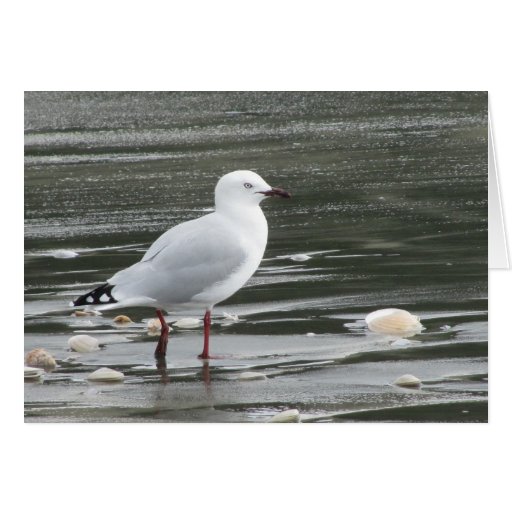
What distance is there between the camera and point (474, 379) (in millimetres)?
17344

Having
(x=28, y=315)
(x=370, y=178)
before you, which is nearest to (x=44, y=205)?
(x=28, y=315)

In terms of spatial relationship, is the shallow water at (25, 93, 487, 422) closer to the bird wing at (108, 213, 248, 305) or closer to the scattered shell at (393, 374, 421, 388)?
the scattered shell at (393, 374, 421, 388)

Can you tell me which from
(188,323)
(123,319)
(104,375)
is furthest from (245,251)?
(104,375)

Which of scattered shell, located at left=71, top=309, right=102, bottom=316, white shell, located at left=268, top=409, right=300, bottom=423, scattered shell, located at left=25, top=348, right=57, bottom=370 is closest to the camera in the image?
white shell, located at left=268, top=409, right=300, bottom=423

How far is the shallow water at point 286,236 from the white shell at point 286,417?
5cm

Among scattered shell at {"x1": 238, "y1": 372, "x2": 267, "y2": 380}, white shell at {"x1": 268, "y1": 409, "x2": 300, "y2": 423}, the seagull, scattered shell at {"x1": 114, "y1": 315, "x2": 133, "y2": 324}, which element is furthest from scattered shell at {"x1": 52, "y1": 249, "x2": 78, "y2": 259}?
white shell at {"x1": 268, "y1": 409, "x2": 300, "y2": 423}

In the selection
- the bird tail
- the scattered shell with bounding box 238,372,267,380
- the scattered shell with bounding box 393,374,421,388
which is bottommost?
the scattered shell with bounding box 393,374,421,388

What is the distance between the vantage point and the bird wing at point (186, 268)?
17.3 metres

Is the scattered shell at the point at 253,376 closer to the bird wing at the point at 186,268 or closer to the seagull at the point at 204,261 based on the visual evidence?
the seagull at the point at 204,261

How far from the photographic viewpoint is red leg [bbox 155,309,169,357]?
1747 cm

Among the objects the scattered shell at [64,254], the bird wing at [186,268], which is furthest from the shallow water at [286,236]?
the bird wing at [186,268]

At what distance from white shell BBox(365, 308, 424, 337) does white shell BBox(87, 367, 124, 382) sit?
4.31 ft
